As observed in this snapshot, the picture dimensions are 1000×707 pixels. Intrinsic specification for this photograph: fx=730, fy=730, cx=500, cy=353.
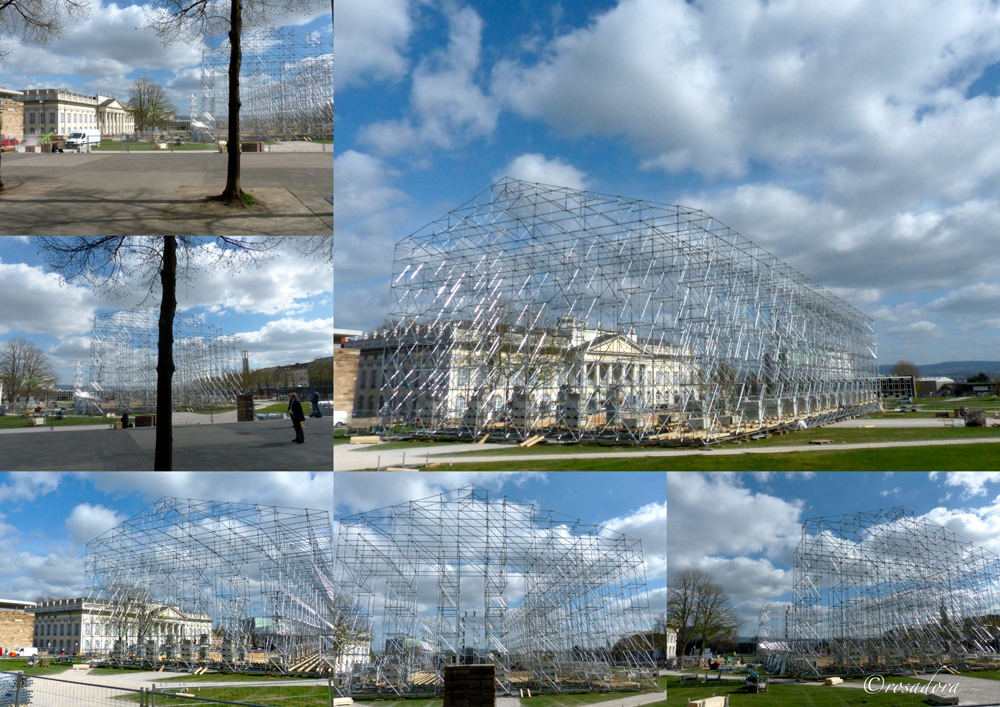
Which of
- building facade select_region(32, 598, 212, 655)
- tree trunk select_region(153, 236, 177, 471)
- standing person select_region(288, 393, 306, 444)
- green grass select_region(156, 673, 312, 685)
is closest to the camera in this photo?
tree trunk select_region(153, 236, 177, 471)

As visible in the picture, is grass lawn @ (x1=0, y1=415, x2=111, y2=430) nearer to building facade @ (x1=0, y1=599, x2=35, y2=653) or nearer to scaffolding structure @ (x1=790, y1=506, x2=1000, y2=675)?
building facade @ (x1=0, y1=599, x2=35, y2=653)

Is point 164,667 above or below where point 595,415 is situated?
below

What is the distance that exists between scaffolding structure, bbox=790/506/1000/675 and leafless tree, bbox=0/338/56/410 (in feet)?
85.8

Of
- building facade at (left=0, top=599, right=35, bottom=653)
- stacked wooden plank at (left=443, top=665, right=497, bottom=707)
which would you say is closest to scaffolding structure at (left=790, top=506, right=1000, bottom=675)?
stacked wooden plank at (left=443, top=665, right=497, bottom=707)

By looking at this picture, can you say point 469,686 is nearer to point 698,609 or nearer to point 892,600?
point 698,609

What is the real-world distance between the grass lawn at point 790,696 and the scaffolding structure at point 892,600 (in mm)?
3540

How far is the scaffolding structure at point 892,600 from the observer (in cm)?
2433

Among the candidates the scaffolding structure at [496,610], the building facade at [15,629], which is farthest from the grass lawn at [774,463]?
the building facade at [15,629]

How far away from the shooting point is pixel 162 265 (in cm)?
1337

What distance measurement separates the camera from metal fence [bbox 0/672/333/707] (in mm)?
12734

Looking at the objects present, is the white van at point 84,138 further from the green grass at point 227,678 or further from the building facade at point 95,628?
the green grass at point 227,678

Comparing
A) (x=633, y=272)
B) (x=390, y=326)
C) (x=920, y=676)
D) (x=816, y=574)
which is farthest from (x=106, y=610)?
(x=920, y=676)

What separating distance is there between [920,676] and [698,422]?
1019 centimetres

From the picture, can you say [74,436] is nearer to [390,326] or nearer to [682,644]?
[390,326]
